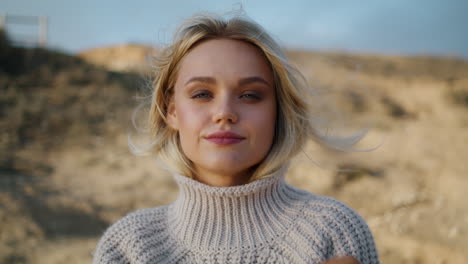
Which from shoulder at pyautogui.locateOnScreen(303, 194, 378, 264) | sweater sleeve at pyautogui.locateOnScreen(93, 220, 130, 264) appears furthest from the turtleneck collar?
sweater sleeve at pyautogui.locateOnScreen(93, 220, 130, 264)

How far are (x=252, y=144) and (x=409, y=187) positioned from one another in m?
4.90

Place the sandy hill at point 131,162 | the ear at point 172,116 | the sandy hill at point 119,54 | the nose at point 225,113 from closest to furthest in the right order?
the nose at point 225,113, the ear at point 172,116, the sandy hill at point 131,162, the sandy hill at point 119,54

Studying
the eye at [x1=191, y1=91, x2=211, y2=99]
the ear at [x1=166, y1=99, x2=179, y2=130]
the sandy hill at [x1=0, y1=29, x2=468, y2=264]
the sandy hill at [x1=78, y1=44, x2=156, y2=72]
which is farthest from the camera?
the sandy hill at [x1=78, y1=44, x2=156, y2=72]

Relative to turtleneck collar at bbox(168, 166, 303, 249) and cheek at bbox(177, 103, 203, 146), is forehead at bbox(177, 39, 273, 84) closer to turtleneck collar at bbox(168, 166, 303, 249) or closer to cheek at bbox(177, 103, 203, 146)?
cheek at bbox(177, 103, 203, 146)

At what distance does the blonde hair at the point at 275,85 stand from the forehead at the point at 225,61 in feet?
0.12

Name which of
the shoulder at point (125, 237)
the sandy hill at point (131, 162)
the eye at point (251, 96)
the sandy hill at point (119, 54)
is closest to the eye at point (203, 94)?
the eye at point (251, 96)

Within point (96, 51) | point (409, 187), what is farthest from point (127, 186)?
point (96, 51)

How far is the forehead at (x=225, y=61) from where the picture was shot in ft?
5.47

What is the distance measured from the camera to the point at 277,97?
1.88 meters

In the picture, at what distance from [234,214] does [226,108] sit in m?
0.45

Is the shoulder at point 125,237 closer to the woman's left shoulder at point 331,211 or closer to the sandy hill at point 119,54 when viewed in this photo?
the woman's left shoulder at point 331,211

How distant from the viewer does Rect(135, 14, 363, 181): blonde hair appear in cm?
178

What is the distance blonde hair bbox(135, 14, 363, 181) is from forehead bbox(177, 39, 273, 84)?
4cm

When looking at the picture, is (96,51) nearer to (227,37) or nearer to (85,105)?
(85,105)
